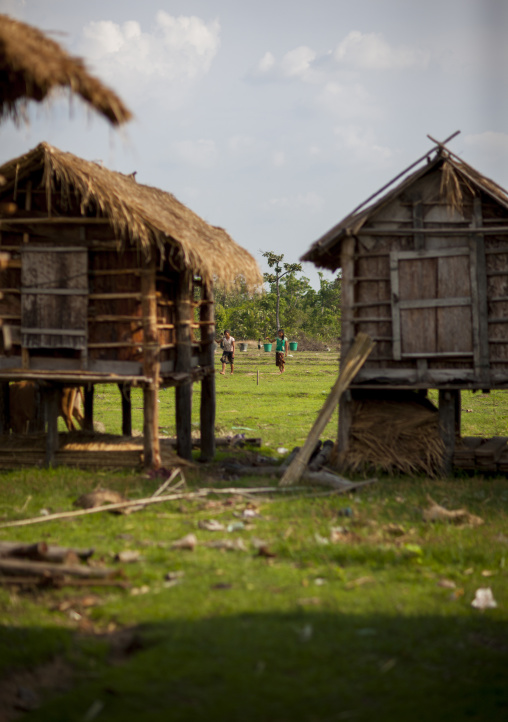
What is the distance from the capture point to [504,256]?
10.7 m

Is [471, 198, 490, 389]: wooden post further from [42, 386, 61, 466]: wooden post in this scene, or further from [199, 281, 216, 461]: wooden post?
[42, 386, 61, 466]: wooden post

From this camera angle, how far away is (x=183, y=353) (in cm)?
1199

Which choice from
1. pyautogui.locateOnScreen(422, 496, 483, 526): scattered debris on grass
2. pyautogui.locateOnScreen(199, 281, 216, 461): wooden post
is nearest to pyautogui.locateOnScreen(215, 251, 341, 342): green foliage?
pyautogui.locateOnScreen(199, 281, 216, 461): wooden post

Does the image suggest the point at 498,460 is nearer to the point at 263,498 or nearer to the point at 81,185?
the point at 263,498

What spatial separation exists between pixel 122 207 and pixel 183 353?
301 cm

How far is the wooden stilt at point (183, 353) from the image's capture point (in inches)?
470

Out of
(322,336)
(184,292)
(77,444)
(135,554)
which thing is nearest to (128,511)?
(135,554)

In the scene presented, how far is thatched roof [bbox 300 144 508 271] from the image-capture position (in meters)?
10.5

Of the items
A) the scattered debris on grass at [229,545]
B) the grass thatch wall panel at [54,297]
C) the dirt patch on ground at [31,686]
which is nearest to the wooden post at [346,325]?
the grass thatch wall panel at [54,297]

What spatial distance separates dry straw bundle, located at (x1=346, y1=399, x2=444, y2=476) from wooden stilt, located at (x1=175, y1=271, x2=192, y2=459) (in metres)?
3.01

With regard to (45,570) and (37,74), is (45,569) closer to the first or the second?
(45,570)

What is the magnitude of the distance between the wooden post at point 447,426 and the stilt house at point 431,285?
2 cm

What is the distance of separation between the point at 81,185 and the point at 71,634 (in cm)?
698

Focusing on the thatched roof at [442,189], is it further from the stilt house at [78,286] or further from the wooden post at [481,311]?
the stilt house at [78,286]
